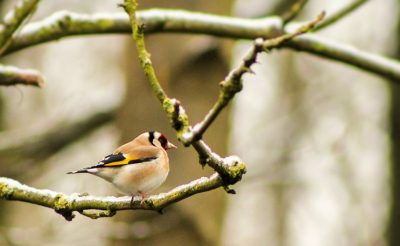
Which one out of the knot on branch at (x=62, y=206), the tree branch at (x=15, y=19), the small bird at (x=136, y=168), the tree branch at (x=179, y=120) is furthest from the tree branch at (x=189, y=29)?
the tree branch at (x=179, y=120)

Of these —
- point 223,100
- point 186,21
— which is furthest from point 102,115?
point 223,100

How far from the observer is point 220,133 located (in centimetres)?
554

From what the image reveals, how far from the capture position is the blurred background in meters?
5.28

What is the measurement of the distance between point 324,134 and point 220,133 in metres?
7.29

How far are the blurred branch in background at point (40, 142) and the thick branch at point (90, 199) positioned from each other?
3.80 metres

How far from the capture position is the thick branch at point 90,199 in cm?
187

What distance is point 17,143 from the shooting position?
20.5 feet

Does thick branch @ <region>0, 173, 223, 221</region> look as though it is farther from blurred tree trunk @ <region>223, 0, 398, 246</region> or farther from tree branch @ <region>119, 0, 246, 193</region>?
blurred tree trunk @ <region>223, 0, 398, 246</region>

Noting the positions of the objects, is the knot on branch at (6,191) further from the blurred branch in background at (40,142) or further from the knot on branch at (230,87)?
the blurred branch in background at (40,142)

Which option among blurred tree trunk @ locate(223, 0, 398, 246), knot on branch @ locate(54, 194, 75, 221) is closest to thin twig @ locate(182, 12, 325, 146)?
knot on branch @ locate(54, 194, 75, 221)

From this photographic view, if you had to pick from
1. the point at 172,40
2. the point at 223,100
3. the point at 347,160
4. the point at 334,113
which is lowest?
the point at 223,100

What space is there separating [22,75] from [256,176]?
463cm

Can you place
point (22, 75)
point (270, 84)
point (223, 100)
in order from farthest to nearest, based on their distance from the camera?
point (270, 84)
point (22, 75)
point (223, 100)

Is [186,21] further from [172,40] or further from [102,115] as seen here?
[102,115]
